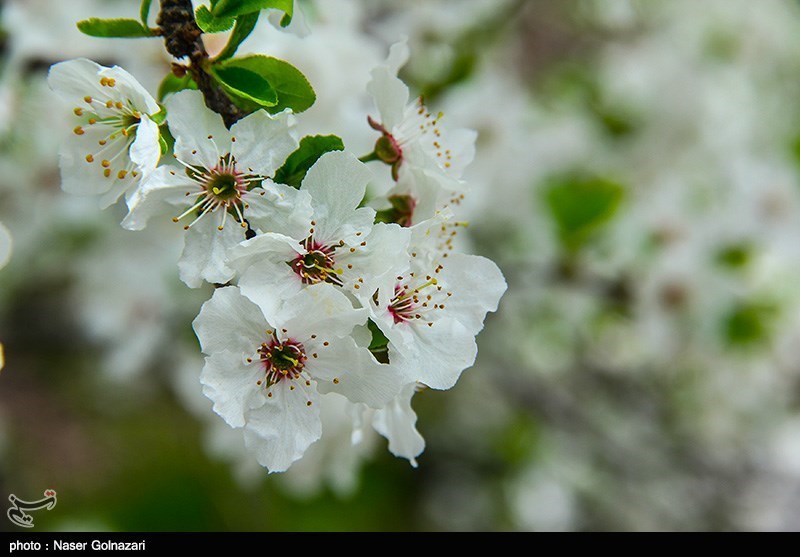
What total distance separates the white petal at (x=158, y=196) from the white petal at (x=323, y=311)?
17 cm

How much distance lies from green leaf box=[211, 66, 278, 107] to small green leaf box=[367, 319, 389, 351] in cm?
25

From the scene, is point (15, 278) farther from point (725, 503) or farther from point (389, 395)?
point (725, 503)

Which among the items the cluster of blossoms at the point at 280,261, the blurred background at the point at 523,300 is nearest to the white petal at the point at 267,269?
the cluster of blossoms at the point at 280,261

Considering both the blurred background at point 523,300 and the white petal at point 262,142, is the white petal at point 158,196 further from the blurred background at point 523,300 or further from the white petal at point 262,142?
the blurred background at point 523,300

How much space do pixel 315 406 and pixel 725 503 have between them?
2257 millimetres

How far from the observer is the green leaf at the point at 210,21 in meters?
0.82

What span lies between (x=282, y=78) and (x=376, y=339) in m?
0.30

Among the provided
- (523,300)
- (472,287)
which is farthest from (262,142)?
(523,300)

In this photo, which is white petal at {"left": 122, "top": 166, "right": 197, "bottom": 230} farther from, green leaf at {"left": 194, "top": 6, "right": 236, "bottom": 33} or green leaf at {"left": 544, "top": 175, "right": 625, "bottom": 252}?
green leaf at {"left": 544, "top": 175, "right": 625, "bottom": 252}

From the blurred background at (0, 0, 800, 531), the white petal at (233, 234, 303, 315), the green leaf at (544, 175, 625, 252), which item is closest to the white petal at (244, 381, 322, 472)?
the white petal at (233, 234, 303, 315)

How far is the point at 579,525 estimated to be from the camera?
304 cm

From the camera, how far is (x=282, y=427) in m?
0.84

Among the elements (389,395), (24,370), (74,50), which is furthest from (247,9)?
(24,370)

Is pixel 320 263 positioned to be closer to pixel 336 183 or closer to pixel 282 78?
pixel 336 183
